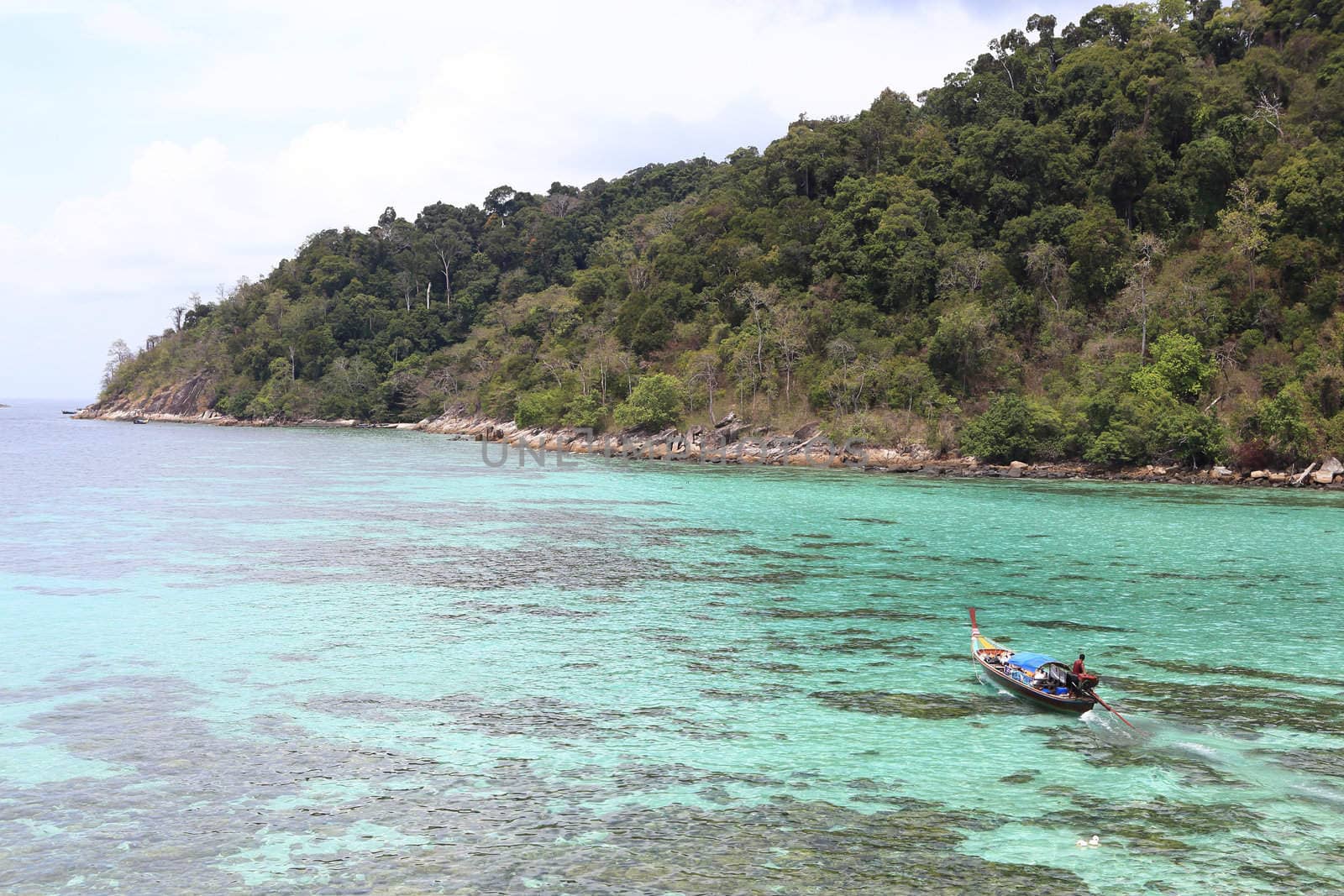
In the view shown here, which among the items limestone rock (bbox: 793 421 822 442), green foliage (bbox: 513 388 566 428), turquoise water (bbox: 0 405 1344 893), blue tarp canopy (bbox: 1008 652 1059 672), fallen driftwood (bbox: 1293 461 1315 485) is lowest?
turquoise water (bbox: 0 405 1344 893)

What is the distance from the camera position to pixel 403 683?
16062 mm

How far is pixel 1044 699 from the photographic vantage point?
14461 mm

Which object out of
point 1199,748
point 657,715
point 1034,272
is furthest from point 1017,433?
point 657,715

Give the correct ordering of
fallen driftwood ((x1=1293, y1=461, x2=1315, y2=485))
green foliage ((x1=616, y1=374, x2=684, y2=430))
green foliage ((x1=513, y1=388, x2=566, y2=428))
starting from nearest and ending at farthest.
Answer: fallen driftwood ((x1=1293, y1=461, x2=1315, y2=485)) < green foliage ((x1=616, y1=374, x2=684, y2=430)) < green foliage ((x1=513, y1=388, x2=566, y2=428))

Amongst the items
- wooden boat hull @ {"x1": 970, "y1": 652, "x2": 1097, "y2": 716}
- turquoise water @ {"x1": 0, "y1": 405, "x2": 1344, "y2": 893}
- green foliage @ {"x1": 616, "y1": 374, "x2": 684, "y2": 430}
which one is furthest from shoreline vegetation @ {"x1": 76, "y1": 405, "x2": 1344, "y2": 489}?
wooden boat hull @ {"x1": 970, "y1": 652, "x2": 1097, "y2": 716}

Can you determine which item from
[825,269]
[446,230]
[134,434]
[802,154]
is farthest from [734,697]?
[446,230]

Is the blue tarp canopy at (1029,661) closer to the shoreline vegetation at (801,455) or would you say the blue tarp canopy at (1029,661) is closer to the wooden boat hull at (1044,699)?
the wooden boat hull at (1044,699)

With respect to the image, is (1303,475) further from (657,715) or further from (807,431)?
(657,715)

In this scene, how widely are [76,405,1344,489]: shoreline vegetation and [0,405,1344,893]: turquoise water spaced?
19473 mm

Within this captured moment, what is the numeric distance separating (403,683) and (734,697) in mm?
5792

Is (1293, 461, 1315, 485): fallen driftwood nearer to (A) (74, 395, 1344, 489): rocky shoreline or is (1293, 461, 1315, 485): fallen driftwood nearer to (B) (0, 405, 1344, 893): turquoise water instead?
(A) (74, 395, 1344, 489): rocky shoreline

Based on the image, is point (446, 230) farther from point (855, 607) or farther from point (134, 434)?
point (855, 607)

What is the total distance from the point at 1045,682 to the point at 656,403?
62.8 meters

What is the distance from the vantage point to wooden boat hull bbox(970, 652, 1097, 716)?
1425cm
